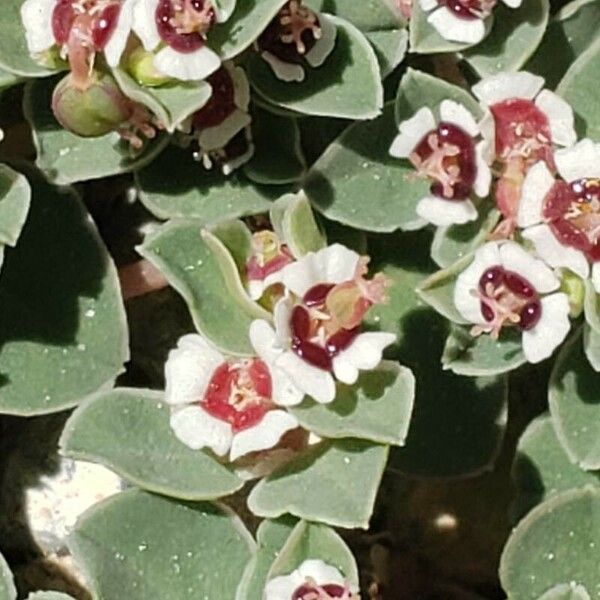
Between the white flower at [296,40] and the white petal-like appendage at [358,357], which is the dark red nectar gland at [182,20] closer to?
the white flower at [296,40]

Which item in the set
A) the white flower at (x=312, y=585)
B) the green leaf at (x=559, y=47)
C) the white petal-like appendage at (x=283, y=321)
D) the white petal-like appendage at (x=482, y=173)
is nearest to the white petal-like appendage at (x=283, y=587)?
the white flower at (x=312, y=585)

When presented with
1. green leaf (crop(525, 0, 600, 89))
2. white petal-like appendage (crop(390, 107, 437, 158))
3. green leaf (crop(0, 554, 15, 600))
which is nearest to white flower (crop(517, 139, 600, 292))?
white petal-like appendage (crop(390, 107, 437, 158))

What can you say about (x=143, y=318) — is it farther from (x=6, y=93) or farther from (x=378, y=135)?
(x=378, y=135)

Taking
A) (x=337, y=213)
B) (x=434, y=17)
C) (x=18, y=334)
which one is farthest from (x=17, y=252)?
(x=434, y=17)

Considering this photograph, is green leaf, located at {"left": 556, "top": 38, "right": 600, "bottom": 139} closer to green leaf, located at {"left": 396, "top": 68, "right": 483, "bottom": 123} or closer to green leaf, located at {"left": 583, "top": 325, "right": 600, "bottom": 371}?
green leaf, located at {"left": 396, "top": 68, "right": 483, "bottom": 123}

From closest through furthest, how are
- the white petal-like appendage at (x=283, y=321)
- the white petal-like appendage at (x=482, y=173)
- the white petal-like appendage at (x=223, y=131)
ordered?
1. the white petal-like appendage at (x=283, y=321)
2. the white petal-like appendage at (x=482, y=173)
3. the white petal-like appendage at (x=223, y=131)

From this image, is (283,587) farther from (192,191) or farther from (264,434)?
(192,191)
